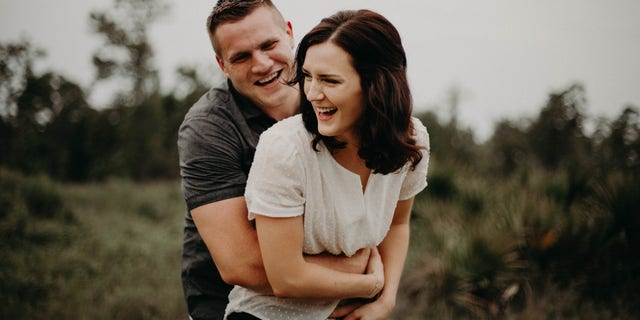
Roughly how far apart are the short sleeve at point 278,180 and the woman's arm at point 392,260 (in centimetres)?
76

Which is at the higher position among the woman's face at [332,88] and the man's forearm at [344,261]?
the woman's face at [332,88]

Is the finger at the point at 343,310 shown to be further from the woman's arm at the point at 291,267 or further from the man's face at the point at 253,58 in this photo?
the man's face at the point at 253,58

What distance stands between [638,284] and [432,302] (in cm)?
269

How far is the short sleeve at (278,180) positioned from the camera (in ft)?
5.95

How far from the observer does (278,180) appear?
1.82 meters

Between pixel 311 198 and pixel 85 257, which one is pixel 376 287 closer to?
pixel 311 198

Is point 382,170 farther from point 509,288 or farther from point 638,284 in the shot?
point 638,284

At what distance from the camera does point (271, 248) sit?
1870 millimetres

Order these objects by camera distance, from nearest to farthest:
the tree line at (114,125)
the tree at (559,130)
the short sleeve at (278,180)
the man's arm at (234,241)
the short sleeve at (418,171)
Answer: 1. the short sleeve at (278,180)
2. the man's arm at (234,241)
3. the short sleeve at (418,171)
4. the tree at (559,130)
5. the tree line at (114,125)

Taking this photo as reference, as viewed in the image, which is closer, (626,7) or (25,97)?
(626,7)

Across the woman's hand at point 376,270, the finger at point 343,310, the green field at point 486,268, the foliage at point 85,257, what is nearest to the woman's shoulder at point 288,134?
the woman's hand at point 376,270

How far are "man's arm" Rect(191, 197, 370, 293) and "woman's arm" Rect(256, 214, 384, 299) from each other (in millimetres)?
106

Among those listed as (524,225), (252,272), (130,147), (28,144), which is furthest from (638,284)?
(28,144)

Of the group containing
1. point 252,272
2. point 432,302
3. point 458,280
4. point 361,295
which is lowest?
point 432,302
